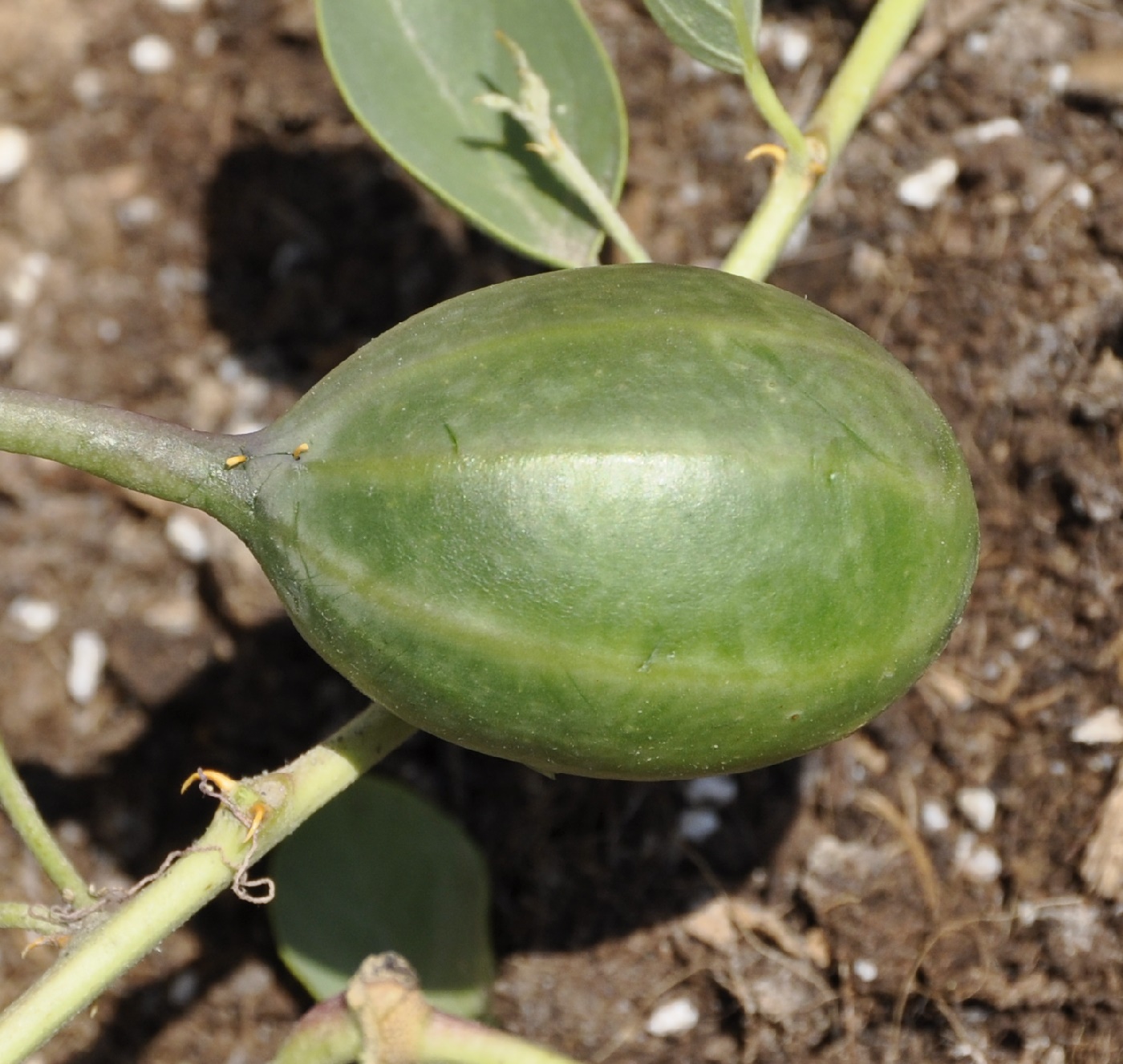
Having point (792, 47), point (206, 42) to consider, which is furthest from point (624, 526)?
point (206, 42)

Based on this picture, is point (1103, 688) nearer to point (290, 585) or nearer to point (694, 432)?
point (694, 432)

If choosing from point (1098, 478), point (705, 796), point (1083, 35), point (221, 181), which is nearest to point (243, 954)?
point (705, 796)

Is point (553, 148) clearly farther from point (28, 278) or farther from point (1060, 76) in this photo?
point (28, 278)

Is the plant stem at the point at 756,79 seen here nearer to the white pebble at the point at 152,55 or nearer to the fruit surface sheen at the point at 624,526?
the fruit surface sheen at the point at 624,526

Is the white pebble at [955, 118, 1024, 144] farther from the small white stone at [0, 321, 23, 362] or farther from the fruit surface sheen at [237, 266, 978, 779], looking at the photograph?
the small white stone at [0, 321, 23, 362]

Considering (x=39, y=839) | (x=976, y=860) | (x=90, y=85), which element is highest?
(x=90, y=85)

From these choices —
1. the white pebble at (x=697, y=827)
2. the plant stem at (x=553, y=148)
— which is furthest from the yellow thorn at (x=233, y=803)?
the white pebble at (x=697, y=827)
